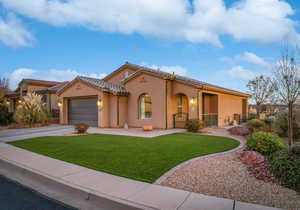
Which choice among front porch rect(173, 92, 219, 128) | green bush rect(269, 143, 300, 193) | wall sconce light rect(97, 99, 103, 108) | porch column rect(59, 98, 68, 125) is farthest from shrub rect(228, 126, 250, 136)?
porch column rect(59, 98, 68, 125)

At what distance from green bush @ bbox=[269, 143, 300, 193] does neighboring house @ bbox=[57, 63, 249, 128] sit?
336 inches

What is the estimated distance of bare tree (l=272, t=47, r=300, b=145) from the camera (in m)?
6.35

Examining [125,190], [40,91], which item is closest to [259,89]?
[125,190]

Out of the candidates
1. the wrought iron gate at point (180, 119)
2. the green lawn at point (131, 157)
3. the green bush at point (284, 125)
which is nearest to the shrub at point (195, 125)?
the wrought iron gate at point (180, 119)

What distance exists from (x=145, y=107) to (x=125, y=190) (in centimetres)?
1138

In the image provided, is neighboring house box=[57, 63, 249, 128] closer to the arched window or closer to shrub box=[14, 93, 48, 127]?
the arched window

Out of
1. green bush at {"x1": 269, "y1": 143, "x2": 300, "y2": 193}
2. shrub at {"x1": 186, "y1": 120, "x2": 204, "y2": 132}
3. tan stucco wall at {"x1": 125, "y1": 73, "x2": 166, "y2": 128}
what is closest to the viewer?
green bush at {"x1": 269, "y1": 143, "x2": 300, "y2": 193}

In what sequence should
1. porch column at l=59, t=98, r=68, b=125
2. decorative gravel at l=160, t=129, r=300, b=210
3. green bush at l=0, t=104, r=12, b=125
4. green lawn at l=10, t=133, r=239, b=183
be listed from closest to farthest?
decorative gravel at l=160, t=129, r=300, b=210 < green lawn at l=10, t=133, r=239, b=183 < porch column at l=59, t=98, r=68, b=125 < green bush at l=0, t=104, r=12, b=125

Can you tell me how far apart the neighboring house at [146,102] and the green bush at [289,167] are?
8.53 meters

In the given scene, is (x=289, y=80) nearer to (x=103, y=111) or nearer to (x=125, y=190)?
(x=125, y=190)

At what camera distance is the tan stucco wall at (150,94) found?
13.5 metres

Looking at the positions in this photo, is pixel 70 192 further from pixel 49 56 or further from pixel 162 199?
pixel 49 56

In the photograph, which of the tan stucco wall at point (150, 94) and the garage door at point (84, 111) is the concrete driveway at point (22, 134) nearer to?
the garage door at point (84, 111)

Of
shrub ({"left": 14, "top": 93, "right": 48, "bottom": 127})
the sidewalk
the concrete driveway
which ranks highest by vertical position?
shrub ({"left": 14, "top": 93, "right": 48, "bottom": 127})
